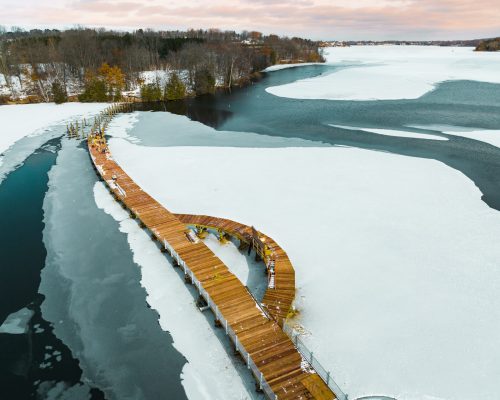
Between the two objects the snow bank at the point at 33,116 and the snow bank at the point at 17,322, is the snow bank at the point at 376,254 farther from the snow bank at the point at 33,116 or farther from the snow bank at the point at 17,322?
the snow bank at the point at 33,116

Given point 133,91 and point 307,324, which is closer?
point 307,324

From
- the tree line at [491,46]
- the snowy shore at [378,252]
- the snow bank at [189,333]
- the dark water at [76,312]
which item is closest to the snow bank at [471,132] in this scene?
the snowy shore at [378,252]

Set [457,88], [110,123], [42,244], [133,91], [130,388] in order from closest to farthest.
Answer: [130,388] < [42,244] < [110,123] < [457,88] < [133,91]

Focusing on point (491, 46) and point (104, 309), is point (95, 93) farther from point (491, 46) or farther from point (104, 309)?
point (491, 46)

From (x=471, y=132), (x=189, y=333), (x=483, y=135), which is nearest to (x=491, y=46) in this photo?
(x=471, y=132)

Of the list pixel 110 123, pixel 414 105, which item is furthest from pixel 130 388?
pixel 414 105

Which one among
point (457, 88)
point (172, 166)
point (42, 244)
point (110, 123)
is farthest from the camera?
point (457, 88)

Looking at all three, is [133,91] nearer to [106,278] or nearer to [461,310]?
[106,278]
